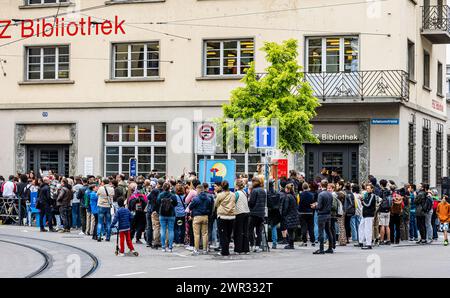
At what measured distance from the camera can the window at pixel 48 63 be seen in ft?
126

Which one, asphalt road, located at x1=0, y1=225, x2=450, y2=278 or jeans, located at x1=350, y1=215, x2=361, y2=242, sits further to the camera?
jeans, located at x1=350, y1=215, x2=361, y2=242

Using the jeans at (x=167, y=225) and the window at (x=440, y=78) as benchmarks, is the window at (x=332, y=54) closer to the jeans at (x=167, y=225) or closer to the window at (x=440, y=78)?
the window at (x=440, y=78)

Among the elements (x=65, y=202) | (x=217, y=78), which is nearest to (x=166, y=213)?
(x=65, y=202)

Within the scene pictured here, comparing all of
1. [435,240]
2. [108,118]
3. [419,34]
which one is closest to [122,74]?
[108,118]

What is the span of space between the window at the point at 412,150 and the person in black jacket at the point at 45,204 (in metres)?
15.4

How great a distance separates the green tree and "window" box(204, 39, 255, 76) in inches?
217

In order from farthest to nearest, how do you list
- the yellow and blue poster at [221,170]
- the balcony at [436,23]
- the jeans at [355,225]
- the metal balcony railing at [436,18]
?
the metal balcony railing at [436,18], the balcony at [436,23], the jeans at [355,225], the yellow and blue poster at [221,170]

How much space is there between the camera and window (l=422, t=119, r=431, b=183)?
129ft

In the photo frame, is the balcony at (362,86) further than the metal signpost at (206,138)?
Yes

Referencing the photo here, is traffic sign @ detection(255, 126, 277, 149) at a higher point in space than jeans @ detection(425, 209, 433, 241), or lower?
higher

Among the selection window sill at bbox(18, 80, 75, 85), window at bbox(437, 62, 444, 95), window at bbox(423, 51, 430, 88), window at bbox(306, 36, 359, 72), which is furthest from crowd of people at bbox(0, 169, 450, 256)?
window at bbox(437, 62, 444, 95)

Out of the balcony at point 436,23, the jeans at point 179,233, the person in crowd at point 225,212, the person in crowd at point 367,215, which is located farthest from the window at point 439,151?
the person in crowd at point 225,212

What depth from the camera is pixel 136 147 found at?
3700cm

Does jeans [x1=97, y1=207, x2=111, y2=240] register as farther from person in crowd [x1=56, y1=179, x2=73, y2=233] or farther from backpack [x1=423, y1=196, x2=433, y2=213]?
backpack [x1=423, y1=196, x2=433, y2=213]
